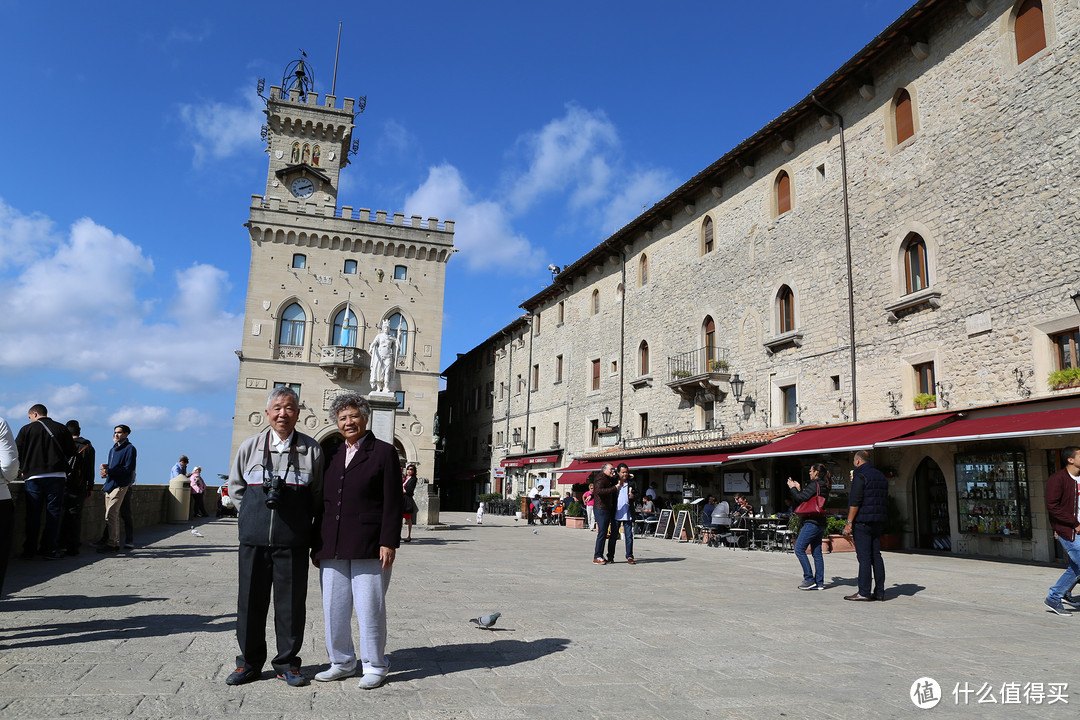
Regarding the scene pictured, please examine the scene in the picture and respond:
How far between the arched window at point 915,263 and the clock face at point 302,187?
3281 cm

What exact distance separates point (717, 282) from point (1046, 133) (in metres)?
11.4

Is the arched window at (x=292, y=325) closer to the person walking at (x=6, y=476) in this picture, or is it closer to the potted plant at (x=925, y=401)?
the potted plant at (x=925, y=401)

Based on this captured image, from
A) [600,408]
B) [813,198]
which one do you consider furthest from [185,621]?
[600,408]

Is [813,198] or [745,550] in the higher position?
[813,198]

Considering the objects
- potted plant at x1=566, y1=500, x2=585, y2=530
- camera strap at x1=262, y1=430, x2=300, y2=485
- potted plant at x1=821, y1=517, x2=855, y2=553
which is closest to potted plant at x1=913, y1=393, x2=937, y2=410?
potted plant at x1=821, y1=517, x2=855, y2=553

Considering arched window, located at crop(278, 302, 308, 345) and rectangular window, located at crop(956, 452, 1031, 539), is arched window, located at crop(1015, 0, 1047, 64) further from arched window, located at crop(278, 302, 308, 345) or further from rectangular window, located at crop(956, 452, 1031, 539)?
arched window, located at crop(278, 302, 308, 345)

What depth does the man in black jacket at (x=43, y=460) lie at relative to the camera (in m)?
8.61

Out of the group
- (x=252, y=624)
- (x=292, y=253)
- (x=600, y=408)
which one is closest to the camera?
(x=252, y=624)

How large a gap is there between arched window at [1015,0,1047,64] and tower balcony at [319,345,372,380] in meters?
30.7

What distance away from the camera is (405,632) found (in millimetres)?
5938

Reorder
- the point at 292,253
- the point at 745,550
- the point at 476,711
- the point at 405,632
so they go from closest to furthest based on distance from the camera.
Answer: the point at 476,711
the point at 405,632
the point at 745,550
the point at 292,253

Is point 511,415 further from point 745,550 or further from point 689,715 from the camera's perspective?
point 689,715

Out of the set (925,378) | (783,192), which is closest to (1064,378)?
(925,378)

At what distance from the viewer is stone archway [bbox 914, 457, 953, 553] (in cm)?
1634
